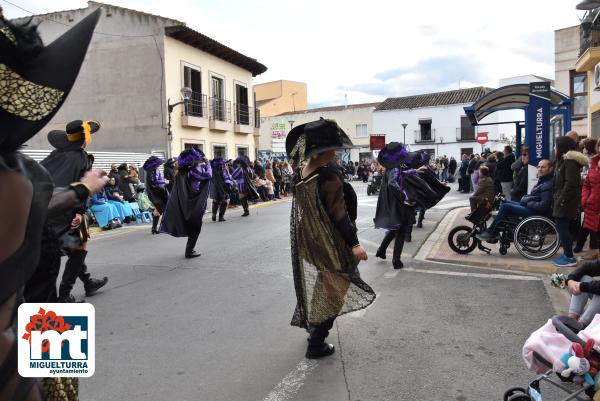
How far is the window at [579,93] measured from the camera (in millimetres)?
23906

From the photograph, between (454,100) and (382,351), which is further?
(454,100)

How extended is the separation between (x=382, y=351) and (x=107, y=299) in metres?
3.43

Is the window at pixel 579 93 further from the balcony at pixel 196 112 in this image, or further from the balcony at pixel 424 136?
the balcony at pixel 424 136

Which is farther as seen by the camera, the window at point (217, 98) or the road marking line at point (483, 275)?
the window at point (217, 98)

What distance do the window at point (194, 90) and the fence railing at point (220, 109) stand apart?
0.74 metres

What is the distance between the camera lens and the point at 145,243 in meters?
10.0

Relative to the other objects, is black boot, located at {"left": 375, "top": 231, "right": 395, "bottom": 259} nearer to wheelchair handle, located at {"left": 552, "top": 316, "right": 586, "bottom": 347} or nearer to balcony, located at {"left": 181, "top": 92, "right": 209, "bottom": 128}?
wheelchair handle, located at {"left": 552, "top": 316, "right": 586, "bottom": 347}

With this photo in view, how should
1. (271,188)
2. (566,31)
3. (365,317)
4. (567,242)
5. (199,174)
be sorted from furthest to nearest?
(566,31) → (271,188) → (199,174) → (567,242) → (365,317)

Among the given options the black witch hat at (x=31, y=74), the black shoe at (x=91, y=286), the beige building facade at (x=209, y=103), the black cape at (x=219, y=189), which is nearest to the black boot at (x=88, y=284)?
the black shoe at (x=91, y=286)

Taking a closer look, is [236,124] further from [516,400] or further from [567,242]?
[516,400]

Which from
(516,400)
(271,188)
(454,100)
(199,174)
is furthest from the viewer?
(454,100)

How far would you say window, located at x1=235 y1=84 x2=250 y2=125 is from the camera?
2646 cm

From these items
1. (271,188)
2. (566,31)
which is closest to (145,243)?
(271,188)

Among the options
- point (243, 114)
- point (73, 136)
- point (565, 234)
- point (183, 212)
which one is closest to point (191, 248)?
point (183, 212)
